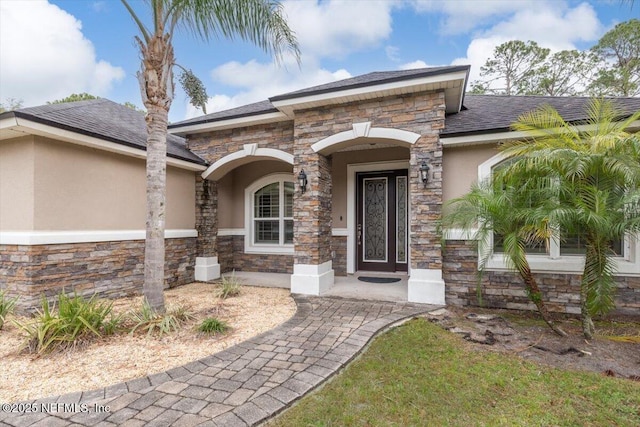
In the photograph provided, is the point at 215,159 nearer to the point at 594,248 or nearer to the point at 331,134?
the point at 331,134

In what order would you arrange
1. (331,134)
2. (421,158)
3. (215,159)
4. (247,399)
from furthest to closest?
(215,159) → (331,134) → (421,158) → (247,399)

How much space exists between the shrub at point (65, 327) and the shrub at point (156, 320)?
300 mm

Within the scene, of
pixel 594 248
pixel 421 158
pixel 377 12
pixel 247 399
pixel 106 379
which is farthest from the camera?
pixel 377 12

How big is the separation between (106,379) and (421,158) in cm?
557

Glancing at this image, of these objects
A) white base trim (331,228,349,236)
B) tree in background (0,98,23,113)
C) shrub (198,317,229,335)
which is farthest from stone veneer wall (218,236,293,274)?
tree in background (0,98,23,113)

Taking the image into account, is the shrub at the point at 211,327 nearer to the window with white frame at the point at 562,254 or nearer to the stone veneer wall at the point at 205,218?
the stone veneer wall at the point at 205,218

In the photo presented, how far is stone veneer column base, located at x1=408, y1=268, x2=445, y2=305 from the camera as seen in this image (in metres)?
5.41

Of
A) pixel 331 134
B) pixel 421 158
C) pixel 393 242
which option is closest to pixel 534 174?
pixel 421 158

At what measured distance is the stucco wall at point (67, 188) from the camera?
4766 mm

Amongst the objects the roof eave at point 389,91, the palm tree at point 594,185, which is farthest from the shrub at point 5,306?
the palm tree at point 594,185

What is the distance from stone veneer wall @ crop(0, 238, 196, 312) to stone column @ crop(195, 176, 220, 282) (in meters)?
0.84

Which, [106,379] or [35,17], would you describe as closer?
[106,379]

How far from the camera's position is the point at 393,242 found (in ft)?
25.8

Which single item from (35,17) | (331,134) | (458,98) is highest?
(35,17)
